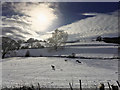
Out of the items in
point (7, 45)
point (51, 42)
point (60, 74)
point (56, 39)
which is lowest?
point (60, 74)

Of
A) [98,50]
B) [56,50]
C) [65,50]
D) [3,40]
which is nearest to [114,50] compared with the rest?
[98,50]

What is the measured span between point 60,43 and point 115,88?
3518 cm

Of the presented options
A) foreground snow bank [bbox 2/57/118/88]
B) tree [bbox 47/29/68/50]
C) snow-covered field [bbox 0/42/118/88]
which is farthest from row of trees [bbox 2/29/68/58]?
foreground snow bank [bbox 2/57/118/88]

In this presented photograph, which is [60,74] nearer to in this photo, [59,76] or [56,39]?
[59,76]

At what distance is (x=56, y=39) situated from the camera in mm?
38844

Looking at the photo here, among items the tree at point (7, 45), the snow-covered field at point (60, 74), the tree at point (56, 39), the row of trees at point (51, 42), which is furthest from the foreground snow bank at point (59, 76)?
the tree at point (56, 39)

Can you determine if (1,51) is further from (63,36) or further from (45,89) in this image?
(45,89)

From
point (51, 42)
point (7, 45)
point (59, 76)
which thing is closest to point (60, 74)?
point (59, 76)

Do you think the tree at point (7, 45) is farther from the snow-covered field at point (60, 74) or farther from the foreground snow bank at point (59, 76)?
the foreground snow bank at point (59, 76)

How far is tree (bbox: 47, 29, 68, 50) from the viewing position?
38.6 m

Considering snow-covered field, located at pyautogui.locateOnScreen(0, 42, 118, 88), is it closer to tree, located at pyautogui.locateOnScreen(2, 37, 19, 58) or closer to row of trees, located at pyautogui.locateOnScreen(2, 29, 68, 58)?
tree, located at pyautogui.locateOnScreen(2, 37, 19, 58)

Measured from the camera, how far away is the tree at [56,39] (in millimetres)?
38619

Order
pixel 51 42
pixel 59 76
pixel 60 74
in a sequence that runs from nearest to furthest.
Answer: pixel 59 76, pixel 60 74, pixel 51 42

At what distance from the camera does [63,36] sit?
133ft
